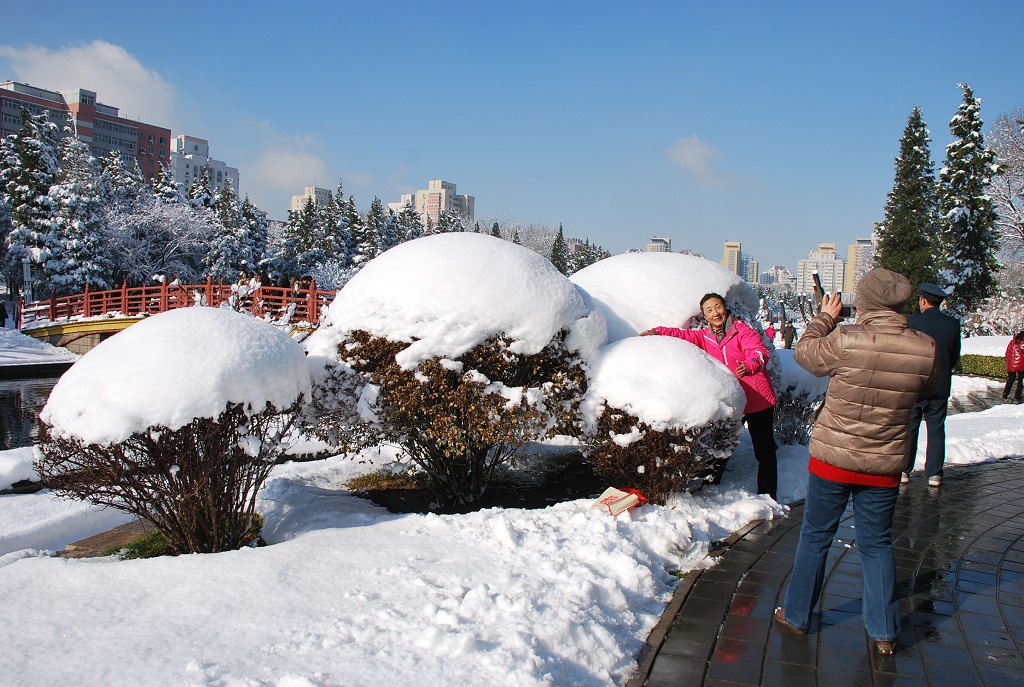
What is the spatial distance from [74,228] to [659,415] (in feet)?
119

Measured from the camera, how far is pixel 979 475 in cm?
679

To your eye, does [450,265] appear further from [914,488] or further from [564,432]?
[914,488]

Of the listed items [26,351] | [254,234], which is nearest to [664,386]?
[26,351]

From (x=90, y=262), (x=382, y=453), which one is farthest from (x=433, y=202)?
(x=382, y=453)

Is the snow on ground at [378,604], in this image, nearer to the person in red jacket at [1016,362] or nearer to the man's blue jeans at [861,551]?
the man's blue jeans at [861,551]

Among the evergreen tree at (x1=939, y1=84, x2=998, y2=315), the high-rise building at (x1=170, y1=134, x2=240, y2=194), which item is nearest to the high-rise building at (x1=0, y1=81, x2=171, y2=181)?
the high-rise building at (x1=170, y1=134, x2=240, y2=194)

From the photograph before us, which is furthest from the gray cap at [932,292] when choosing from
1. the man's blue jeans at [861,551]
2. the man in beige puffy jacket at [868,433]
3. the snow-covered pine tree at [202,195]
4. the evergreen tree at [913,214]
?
the snow-covered pine tree at [202,195]

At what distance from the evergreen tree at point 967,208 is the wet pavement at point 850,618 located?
1182 inches

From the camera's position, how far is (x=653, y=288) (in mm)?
6062

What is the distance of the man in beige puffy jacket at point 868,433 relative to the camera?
9.84 feet

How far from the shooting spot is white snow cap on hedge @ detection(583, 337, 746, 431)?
4.68 meters

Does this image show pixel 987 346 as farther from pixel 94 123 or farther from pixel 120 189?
pixel 94 123

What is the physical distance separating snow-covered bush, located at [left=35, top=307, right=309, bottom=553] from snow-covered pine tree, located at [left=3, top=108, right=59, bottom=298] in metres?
35.0

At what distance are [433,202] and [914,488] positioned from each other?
140 metres
